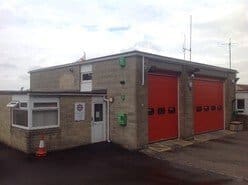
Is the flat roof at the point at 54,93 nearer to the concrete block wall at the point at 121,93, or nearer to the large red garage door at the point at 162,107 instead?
the concrete block wall at the point at 121,93

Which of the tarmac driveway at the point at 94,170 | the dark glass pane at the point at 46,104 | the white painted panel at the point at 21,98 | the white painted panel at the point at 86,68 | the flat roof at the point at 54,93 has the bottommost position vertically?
the tarmac driveway at the point at 94,170

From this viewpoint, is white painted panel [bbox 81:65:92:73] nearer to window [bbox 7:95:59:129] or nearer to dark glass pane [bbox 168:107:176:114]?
window [bbox 7:95:59:129]

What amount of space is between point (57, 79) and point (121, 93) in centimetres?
663

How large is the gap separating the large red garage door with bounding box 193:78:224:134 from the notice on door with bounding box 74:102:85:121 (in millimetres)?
7462

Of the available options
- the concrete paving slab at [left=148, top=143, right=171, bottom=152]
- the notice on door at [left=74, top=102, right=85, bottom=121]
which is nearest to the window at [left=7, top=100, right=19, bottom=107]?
the notice on door at [left=74, top=102, right=85, bottom=121]

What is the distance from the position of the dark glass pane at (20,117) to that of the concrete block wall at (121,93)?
14.4 ft

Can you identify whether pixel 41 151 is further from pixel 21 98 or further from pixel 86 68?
pixel 86 68

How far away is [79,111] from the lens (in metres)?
16.3

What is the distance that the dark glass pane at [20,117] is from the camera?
591 inches

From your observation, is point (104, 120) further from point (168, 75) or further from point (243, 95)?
point (243, 95)

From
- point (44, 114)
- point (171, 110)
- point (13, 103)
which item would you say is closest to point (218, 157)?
point (171, 110)

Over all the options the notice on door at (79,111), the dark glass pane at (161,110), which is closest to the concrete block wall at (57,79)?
the notice on door at (79,111)

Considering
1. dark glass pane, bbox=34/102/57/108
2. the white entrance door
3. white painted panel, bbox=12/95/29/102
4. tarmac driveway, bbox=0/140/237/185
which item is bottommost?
tarmac driveway, bbox=0/140/237/185

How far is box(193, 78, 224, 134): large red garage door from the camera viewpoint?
68.4 ft
